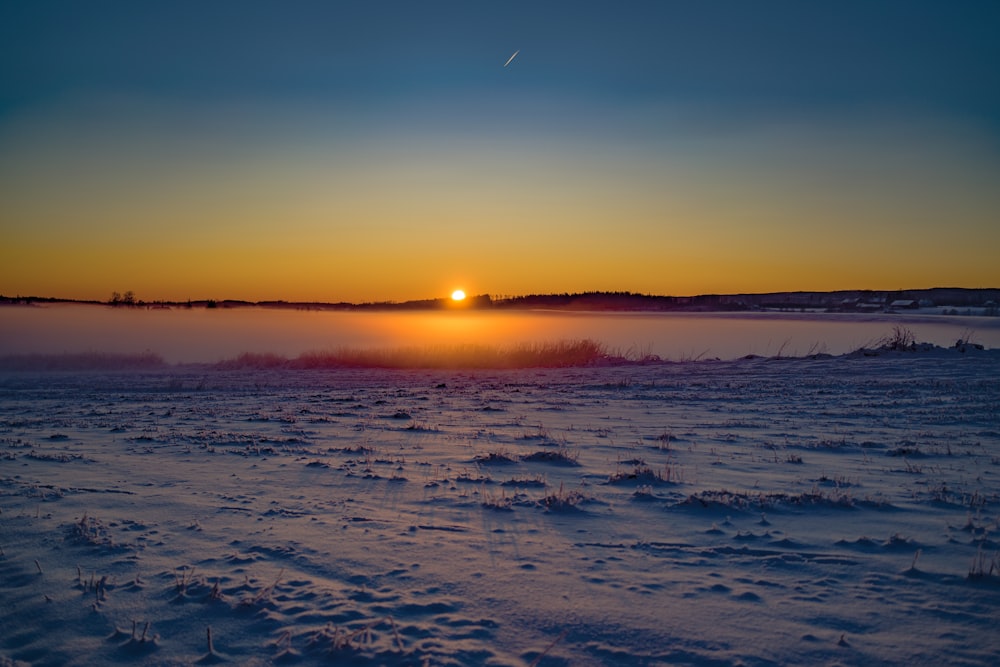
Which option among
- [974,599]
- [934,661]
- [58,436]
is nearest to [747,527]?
[974,599]

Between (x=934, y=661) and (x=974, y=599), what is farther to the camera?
(x=974, y=599)

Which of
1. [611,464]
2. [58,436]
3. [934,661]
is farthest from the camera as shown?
[58,436]

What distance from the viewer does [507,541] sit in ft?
16.4

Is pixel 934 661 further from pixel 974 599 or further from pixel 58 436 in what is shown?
pixel 58 436

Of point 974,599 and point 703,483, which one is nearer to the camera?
point 974,599

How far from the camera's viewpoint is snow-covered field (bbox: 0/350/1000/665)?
351cm

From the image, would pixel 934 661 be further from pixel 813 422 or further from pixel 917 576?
pixel 813 422

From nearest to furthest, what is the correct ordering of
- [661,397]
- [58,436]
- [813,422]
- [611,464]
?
[611,464] → [58,436] → [813,422] → [661,397]

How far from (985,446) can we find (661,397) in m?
6.58

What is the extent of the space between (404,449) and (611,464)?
2908mm

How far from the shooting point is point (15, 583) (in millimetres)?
4250

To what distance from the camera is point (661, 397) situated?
14.1 meters

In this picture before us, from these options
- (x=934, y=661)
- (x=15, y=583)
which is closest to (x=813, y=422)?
(x=934, y=661)

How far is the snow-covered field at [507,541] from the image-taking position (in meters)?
3.51
